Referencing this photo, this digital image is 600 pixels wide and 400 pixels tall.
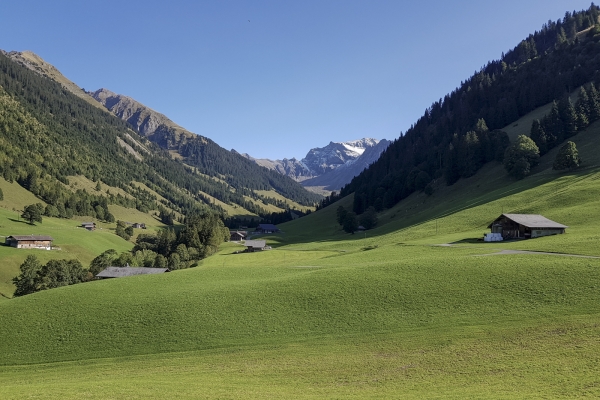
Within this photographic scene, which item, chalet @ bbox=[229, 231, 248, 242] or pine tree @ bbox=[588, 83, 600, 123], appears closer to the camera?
pine tree @ bbox=[588, 83, 600, 123]

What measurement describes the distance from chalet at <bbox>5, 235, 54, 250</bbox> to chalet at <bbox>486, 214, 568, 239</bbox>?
453 ft

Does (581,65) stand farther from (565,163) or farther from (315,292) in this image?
(315,292)

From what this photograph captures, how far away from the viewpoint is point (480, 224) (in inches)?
3612

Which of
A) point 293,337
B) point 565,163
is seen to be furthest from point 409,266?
point 565,163

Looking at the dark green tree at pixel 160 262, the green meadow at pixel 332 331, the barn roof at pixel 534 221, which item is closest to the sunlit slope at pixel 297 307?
the green meadow at pixel 332 331

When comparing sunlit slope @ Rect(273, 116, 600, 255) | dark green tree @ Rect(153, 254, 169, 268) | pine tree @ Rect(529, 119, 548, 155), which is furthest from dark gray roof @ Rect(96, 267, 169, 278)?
pine tree @ Rect(529, 119, 548, 155)

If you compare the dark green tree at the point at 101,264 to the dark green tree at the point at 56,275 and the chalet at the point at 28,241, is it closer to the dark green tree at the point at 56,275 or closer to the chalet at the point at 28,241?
the dark green tree at the point at 56,275

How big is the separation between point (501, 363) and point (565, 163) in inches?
4269

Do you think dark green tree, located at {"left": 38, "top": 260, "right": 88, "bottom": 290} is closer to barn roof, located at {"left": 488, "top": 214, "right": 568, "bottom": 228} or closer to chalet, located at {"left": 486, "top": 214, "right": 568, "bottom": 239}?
chalet, located at {"left": 486, "top": 214, "right": 568, "bottom": 239}

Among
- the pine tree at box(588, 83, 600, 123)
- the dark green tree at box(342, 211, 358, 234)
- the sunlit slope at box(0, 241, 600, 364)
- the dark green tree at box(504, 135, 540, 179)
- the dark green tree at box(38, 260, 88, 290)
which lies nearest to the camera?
the sunlit slope at box(0, 241, 600, 364)

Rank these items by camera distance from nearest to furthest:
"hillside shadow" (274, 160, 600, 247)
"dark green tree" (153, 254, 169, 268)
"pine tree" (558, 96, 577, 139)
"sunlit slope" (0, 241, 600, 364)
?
"sunlit slope" (0, 241, 600, 364) → "hillside shadow" (274, 160, 600, 247) → "dark green tree" (153, 254, 169, 268) → "pine tree" (558, 96, 577, 139)

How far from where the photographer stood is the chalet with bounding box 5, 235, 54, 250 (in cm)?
12350

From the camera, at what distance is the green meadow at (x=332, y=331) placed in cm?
2644

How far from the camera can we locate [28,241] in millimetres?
125812
